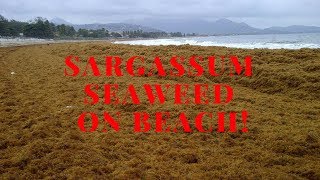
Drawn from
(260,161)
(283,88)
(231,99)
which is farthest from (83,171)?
(283,88)

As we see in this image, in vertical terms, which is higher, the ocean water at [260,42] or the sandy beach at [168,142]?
the ocean water at [260,42]

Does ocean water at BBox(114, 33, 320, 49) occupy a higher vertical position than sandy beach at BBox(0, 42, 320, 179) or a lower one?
higher

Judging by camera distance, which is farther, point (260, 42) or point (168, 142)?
point (260, 42)

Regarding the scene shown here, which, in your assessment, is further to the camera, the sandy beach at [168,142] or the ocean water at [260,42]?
the ocean water at [260,42]

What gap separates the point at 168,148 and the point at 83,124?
8.31ft

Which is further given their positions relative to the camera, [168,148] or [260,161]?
[168,148]

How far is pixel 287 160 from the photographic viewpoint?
203 inches

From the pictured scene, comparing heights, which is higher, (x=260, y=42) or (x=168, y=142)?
(x=260, y=42)

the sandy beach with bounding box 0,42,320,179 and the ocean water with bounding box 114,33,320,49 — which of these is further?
the ocean water with bounding box 114,33,320,49

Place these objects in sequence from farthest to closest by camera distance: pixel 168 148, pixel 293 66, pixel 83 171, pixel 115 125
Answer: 1. pixel 293 66
2. pixel 115 125
3. pixel 168 148
4. pixel 83 171

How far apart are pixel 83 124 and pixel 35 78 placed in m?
7.71

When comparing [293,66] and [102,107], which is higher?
[293,66]

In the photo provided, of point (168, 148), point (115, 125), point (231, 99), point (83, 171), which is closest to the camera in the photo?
point (83, 171)

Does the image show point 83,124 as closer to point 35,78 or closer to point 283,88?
point 283,88
